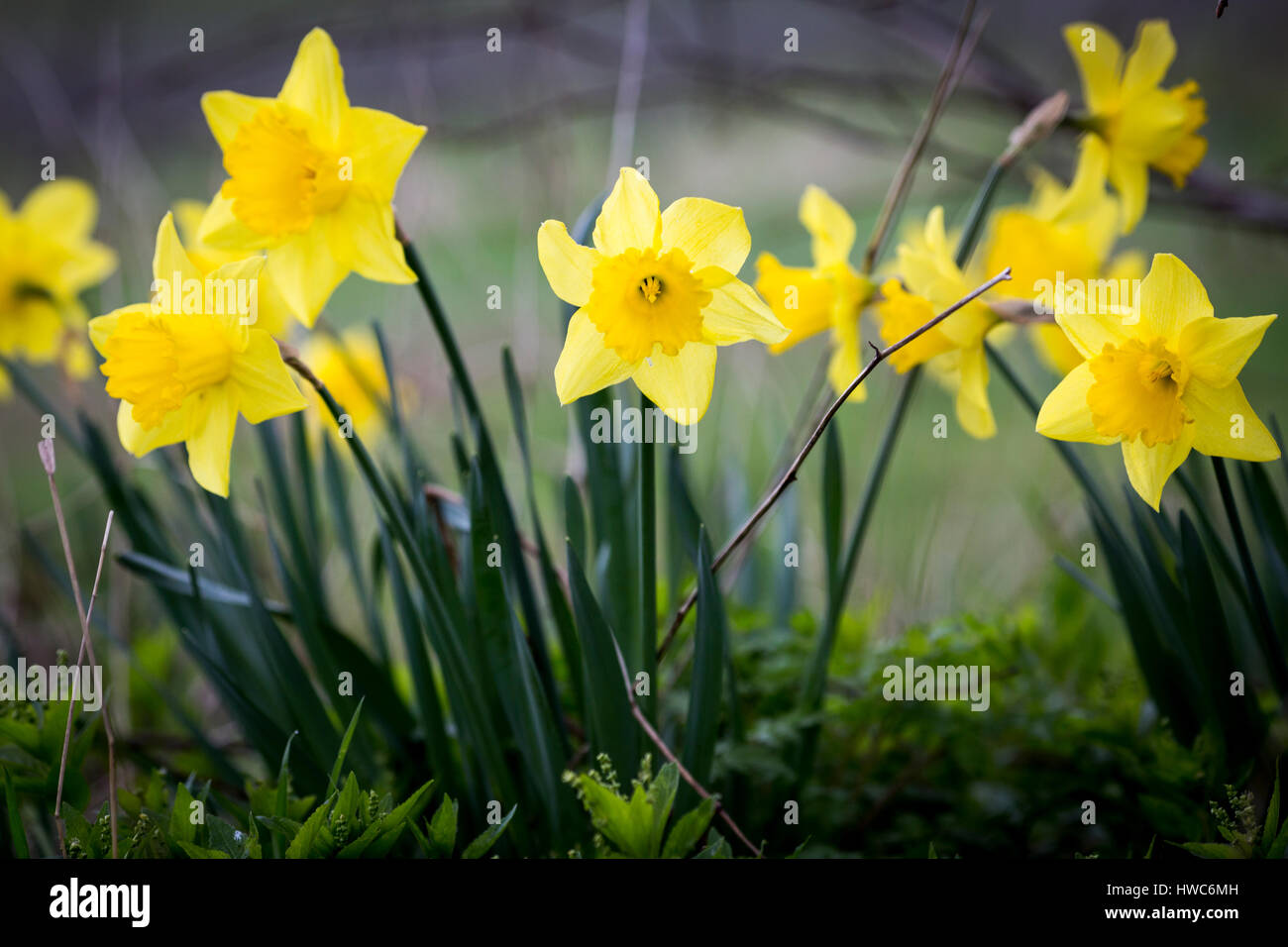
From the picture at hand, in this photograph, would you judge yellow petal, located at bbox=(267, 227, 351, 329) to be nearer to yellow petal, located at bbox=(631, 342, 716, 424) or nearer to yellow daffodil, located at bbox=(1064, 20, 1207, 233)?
yellow petal, located at bbox=(631, 342, 716, 424)

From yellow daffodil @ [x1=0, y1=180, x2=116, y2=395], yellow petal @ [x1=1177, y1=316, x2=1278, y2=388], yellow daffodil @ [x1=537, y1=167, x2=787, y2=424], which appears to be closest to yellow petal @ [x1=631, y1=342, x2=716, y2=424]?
yellow daffodil @ [x1=537, y1=167, x2=787, y2=424]

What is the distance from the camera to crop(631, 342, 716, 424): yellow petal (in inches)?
27.3

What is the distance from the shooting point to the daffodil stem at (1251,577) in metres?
0.77

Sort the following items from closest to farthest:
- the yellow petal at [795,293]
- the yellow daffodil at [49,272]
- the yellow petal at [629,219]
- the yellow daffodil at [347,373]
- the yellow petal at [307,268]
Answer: the yellow petal at [629,219], the yellow petal at [307,268], the yellow petal at [795,293], the yellow daffodil at [49,272], the yellow daffodil at [347,373]

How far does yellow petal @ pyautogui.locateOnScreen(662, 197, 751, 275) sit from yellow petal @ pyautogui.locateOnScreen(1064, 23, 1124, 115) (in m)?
0.52

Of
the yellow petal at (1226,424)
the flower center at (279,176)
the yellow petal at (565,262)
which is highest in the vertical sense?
the flower center at (279,176)

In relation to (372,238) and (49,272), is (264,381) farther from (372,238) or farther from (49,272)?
(49,272)

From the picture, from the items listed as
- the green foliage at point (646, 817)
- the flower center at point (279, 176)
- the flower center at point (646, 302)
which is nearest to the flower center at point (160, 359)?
the flower center at point (279, 176)

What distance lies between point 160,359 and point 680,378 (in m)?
0.44

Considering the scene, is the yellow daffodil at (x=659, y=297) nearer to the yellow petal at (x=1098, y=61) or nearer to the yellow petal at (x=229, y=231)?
the yellow petal at (x=229, y=231)

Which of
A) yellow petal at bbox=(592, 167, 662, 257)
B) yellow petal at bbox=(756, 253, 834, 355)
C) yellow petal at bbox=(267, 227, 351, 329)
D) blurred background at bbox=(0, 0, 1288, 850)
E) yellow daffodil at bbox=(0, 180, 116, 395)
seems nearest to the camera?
yellow petal at bbox=(592, 167, 662, 257)

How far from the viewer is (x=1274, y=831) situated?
0.71 metres

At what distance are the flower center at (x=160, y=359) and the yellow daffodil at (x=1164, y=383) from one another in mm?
715
